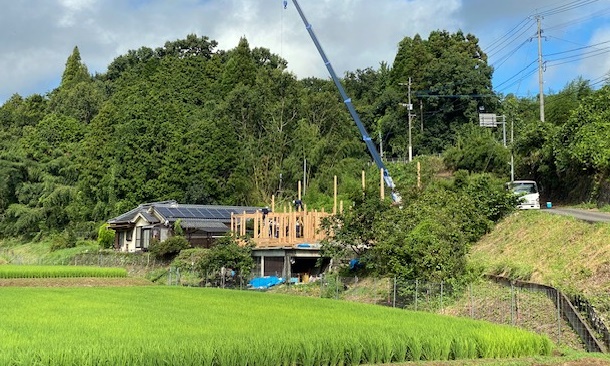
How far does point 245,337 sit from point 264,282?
1702 centimetres

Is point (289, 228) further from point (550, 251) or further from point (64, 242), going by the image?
point (64, 242)

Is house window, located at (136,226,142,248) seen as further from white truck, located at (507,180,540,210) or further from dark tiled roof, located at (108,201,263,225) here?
white truck, located at (507,180,540,210)

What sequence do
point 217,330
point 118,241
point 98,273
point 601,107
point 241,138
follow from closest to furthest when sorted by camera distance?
point 217,330
point 601,107
point 98,273
point 118,241
point 241,138

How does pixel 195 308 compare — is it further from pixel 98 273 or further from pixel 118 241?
pixel 118 241

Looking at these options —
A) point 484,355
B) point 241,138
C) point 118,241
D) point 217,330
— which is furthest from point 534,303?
point 241,138

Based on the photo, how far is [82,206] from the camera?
52.0 meters

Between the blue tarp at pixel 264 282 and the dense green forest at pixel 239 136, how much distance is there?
523 inches

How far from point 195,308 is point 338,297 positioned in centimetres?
778

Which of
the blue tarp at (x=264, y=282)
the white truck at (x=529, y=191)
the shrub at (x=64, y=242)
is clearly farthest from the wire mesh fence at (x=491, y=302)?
the shrub at (x=64, y=242)

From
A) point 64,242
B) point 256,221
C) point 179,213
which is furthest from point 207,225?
point 64,242

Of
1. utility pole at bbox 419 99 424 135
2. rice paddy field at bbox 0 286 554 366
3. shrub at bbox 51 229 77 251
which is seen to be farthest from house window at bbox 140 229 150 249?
utility pole at bbox 419 99 424 135

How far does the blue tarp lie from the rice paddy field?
1094cm

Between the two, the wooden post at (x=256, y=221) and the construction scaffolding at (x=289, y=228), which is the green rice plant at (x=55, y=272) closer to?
the construction scaffolding at (x=289, y=228)

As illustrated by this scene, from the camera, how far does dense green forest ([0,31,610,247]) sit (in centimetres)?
4891
